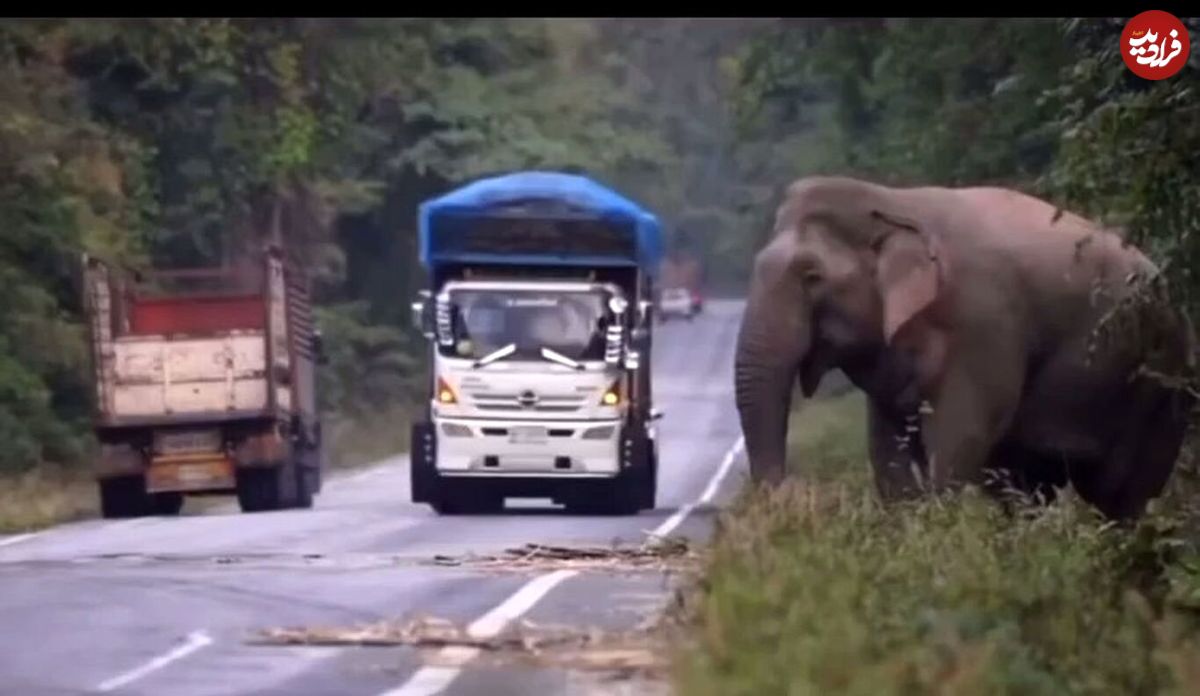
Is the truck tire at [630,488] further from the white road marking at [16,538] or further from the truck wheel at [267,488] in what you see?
the white road marking at [16,538]

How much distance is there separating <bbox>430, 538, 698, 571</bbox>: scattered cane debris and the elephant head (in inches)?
36.9

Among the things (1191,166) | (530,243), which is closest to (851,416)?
(530,243)

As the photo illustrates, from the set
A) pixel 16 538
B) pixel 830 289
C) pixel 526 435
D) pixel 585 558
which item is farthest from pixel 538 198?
pixel 830 289

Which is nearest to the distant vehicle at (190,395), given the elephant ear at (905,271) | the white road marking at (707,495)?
the white road marking at (707,495)

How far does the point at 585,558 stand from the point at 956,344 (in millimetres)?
2929

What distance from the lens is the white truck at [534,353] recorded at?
29.4 metres

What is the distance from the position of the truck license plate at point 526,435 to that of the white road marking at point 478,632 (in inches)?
370

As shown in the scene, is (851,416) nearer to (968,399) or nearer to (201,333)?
(201,333)

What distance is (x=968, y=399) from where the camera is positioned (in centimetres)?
1984

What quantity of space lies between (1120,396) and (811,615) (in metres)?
9.75

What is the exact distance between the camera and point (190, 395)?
102 feet

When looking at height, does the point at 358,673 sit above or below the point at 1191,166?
below

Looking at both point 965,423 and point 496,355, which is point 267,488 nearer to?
point 496,355

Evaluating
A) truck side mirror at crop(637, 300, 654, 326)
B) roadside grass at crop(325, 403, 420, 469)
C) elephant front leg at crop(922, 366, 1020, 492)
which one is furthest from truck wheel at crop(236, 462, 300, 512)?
roadside grass at crop(325, 403, 420, 469)
